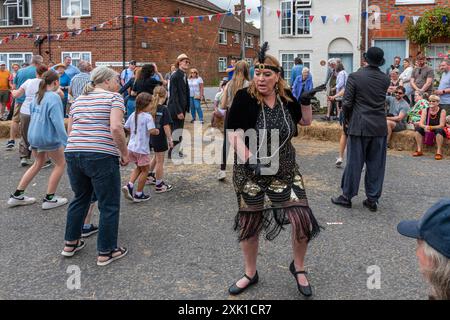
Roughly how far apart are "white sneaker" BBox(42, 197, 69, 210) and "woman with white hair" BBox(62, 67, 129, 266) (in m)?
1.90

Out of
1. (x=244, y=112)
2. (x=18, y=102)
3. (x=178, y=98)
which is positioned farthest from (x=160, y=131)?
(x=18, y=102)

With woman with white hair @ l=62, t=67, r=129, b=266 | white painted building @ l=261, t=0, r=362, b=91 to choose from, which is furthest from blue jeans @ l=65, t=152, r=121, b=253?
white painted building @ l=261, t=0, r=362, b=91

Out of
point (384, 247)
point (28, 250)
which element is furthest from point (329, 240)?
point (28, 250)

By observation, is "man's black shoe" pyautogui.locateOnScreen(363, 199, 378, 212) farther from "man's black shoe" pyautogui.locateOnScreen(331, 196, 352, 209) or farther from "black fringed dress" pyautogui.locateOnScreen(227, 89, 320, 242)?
"black fringed dress" pyautogui.locateOnScreen(227, 89, 320, 242)

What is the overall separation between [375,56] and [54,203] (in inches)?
182

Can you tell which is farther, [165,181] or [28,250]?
[165,181]

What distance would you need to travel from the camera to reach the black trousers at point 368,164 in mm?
6004

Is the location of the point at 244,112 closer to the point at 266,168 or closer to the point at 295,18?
the point at 266,168

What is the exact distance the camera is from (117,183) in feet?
14.4

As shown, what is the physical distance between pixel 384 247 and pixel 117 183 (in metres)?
2.74

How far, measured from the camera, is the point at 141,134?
6195mm

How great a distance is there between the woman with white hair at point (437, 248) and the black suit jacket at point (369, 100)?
4.29m

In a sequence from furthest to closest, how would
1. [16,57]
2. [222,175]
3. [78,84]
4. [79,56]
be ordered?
[16,57], [79,56], [78,84], [222,175]
